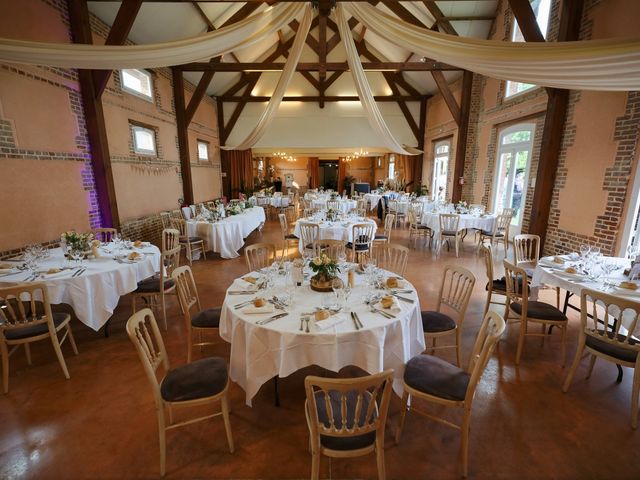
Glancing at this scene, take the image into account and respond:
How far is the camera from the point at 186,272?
2854 millimetres

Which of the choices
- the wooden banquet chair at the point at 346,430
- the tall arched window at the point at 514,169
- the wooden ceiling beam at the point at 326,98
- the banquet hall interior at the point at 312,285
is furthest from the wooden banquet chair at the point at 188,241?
the wooden ceiling beam at the point at 326,98

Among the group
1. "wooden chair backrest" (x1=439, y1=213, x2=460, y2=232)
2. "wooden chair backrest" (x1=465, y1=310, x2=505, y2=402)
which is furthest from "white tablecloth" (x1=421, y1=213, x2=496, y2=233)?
"wooden chair backrest" (x1=465, y1=310, x2=505, y2=402)

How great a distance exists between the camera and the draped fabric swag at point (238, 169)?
43.6 ft

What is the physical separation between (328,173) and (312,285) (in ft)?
64.9

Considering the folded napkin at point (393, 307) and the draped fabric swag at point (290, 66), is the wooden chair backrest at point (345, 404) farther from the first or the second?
the draped fabric swag at point (290, 66)

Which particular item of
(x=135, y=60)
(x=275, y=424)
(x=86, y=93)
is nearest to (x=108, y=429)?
(x=275, y=424)

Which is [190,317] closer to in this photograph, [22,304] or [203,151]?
[22,304]

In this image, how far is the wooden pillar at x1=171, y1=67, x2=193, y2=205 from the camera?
850cm

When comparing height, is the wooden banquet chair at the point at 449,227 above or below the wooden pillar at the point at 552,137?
below

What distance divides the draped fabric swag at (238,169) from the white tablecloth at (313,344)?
1132 cm

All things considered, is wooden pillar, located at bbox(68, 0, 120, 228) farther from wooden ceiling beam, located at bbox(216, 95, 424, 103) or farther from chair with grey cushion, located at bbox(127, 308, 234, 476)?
wooden ceiling beam, located at bbox(216, 95, 424, 103)

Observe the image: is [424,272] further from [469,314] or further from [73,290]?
[73,290]

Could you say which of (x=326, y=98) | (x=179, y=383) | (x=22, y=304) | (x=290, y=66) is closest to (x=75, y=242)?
(x=22, y=304)

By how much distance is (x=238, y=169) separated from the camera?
46.2 ft
